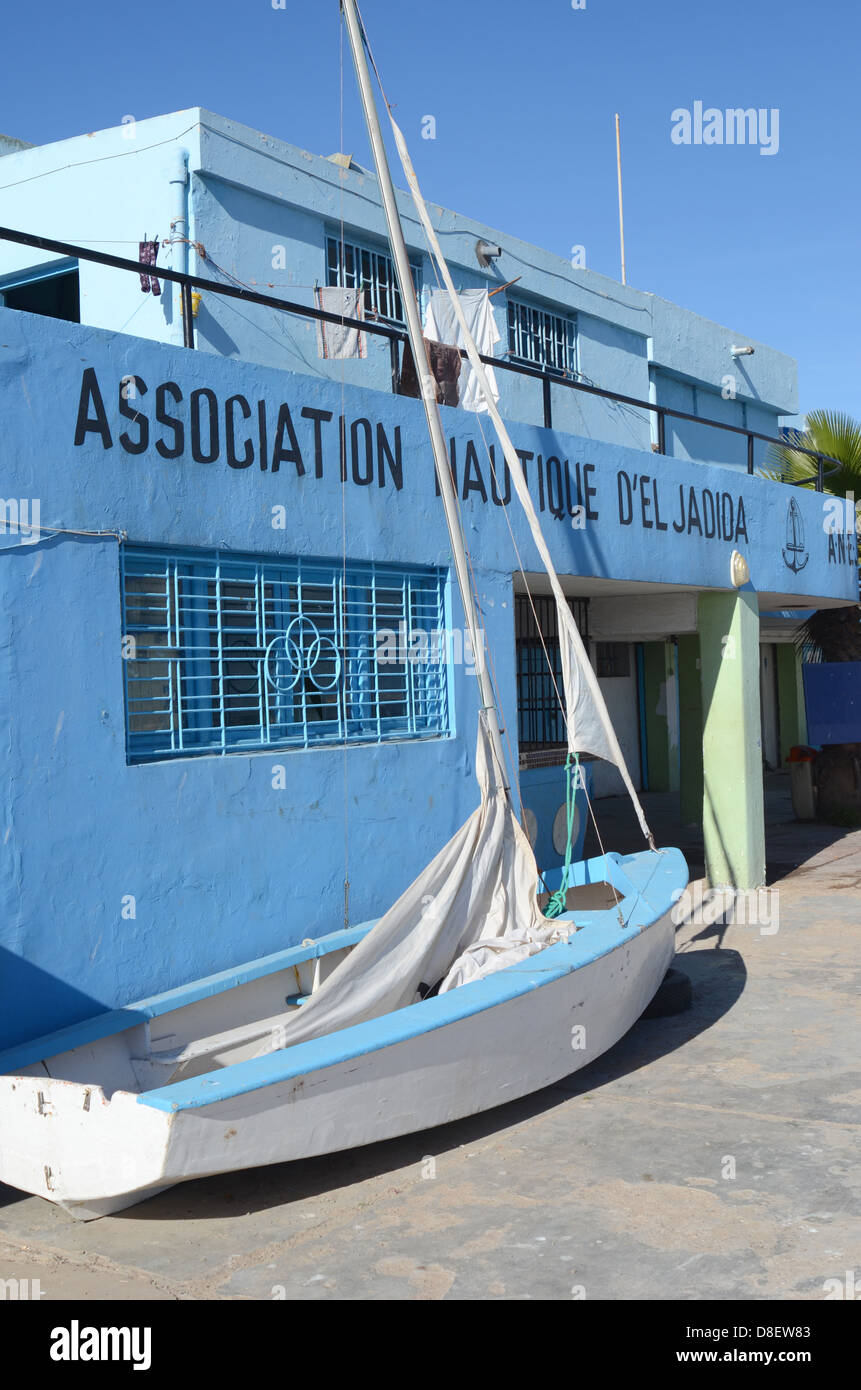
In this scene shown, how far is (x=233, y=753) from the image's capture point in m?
6.68

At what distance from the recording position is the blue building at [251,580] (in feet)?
18.5

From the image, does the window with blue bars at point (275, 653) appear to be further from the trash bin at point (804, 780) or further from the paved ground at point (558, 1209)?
the trash bin at point (804, 780)

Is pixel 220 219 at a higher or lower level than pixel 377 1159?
higher

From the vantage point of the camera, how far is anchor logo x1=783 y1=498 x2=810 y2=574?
13.2m

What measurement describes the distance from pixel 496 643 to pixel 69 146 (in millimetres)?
6450

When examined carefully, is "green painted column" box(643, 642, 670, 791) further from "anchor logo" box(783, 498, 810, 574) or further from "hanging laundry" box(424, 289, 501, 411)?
"hanging laundry" box(424, 289, 501, 411)

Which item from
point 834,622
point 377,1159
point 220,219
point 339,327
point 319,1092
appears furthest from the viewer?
point 834,622

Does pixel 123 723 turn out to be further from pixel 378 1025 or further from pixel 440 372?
pixel 440 372

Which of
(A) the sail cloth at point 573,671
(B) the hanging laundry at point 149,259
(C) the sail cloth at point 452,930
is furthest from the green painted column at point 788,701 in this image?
(C) the sail cloth at point 452,930

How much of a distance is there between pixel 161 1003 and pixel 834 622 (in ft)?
44.1

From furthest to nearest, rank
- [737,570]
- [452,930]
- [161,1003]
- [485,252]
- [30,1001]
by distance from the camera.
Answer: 1. [485,252]
2. [737,570]
3. [452,930]
4. [161,1003]
5. [30,1001]

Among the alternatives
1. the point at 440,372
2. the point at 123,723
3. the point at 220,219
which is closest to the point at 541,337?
the point at 220,219

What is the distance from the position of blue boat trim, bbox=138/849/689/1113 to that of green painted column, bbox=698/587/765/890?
15.0 ft

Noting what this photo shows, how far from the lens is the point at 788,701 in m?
26.4
